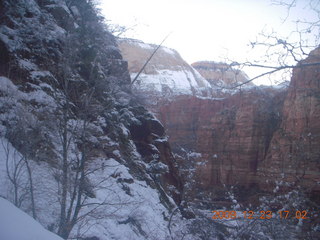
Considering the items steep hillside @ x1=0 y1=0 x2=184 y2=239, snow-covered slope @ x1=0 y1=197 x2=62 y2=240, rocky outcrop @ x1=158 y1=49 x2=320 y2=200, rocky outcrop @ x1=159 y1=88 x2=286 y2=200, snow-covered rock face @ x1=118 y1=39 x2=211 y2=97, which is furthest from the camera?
snow-covered rock face @ x1=118 y1=39 x2=211 y2=97

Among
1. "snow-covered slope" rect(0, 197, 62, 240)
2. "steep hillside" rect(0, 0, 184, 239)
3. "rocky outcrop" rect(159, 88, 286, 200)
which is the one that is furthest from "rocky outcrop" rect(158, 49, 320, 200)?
"snow-covered slope" rect(0, 197, 62, 240)

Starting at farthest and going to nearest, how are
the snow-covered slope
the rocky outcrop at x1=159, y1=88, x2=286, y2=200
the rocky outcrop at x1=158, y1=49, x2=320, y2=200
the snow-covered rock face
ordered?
1. the snow-covered rock face
2. the rocky outcrop at x1=159, y1=88, x2=286, y2=200
3. the rocky outcrop at x1=158, y1=49, x2=320, y2=200
4. the snow-covered slope

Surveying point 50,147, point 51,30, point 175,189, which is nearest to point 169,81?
point 175,189

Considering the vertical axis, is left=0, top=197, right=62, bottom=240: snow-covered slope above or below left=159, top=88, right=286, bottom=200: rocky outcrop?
above

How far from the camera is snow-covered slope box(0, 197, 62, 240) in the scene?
199 centimetres

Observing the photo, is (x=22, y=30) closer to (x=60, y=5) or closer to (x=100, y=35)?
(x=60, y=5)

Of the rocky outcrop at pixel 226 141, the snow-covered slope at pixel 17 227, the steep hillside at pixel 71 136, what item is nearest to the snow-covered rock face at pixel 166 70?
the rocky outcrop at pixel 226 141

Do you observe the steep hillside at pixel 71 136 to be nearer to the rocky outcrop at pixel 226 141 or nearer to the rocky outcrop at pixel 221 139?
the rocky outcrop at pixel 226 141

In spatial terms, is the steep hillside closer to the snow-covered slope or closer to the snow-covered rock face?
the snow-covered slope

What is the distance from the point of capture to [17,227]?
2084mm

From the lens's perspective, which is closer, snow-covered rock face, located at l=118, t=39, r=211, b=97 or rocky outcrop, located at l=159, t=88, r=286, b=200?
rocky outcrop, located at l=159, t=88, r=286, b=200

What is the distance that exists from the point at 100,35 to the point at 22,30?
135 inches

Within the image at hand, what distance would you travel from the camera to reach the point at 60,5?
11.2 m

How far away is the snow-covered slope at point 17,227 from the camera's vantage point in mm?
1987
